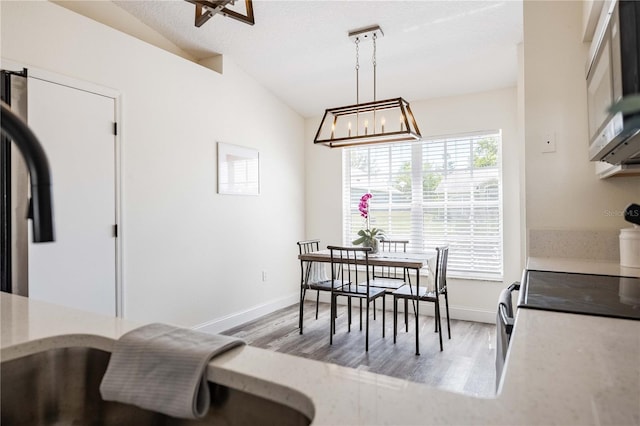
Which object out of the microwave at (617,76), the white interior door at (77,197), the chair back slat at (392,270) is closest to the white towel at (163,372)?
the microwave at (617,76)

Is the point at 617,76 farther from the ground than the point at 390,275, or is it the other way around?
the point at 617,76

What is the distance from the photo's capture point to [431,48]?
11.2 feet

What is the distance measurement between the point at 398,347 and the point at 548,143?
6.86 feet

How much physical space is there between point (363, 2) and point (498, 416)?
2.99 meters

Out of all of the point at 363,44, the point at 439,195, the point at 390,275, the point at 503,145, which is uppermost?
the point at 363,44

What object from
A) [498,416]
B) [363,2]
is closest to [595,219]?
[498,416]

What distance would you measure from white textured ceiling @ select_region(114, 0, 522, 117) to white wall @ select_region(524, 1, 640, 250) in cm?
95

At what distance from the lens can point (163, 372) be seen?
2.19 ft

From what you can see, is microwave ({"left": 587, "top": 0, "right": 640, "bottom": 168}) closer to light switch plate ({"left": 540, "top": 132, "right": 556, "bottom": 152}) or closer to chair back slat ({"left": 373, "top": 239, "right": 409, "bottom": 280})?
light switch plate ({"left": 540, "top": 132, "right": 556, "bottom": 152})

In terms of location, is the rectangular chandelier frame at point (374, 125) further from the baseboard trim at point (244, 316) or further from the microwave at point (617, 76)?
the baseboard trim at point (244, 316)

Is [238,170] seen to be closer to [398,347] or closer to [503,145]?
[398,347]

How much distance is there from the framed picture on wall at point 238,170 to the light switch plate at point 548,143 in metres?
2.77

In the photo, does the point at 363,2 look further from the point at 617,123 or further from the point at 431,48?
the point at 617,123

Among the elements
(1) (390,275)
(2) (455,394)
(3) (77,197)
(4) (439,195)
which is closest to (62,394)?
(2) (455,394)
